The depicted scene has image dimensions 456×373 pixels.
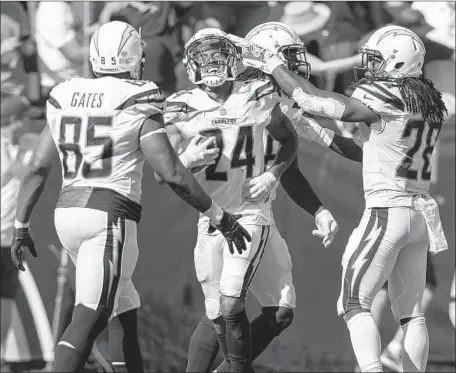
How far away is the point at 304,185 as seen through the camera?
638 centimetres

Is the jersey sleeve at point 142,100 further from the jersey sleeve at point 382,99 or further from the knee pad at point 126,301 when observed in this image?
the jersey sleeve at point 382,99

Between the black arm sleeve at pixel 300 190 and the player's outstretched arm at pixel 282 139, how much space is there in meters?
0.32

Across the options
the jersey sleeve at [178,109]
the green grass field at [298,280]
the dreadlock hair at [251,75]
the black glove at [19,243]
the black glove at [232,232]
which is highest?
the dreadlock hair at [251,75]

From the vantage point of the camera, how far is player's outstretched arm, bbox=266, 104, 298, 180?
19.6ft

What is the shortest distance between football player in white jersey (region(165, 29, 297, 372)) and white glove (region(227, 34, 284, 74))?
78 mm

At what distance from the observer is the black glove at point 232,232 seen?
206 inches

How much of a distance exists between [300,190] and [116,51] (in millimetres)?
1681

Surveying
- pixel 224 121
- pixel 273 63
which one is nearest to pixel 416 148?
pixel 273 63

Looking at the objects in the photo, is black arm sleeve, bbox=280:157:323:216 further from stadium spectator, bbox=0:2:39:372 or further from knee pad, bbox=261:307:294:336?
stadium spectator, bbox=0:2:39:372

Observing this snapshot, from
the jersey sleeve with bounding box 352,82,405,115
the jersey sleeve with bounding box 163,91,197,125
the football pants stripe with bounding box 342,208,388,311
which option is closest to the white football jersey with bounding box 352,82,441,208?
the jersey sleeve with bounding box 352,82,405,115

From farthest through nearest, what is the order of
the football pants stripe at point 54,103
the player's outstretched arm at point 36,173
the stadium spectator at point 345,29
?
1. the stadium spectator at point 345,29
2. the player's outstretched arm at point 36,173
3. the football pants stripe at point 54,103

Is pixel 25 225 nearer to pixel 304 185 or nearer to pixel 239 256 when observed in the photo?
pixel 239 256

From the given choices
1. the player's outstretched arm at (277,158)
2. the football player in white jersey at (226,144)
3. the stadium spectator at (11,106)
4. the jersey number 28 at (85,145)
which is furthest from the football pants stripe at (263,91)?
the stadium spectator at (11,106)

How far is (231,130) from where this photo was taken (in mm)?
5809
